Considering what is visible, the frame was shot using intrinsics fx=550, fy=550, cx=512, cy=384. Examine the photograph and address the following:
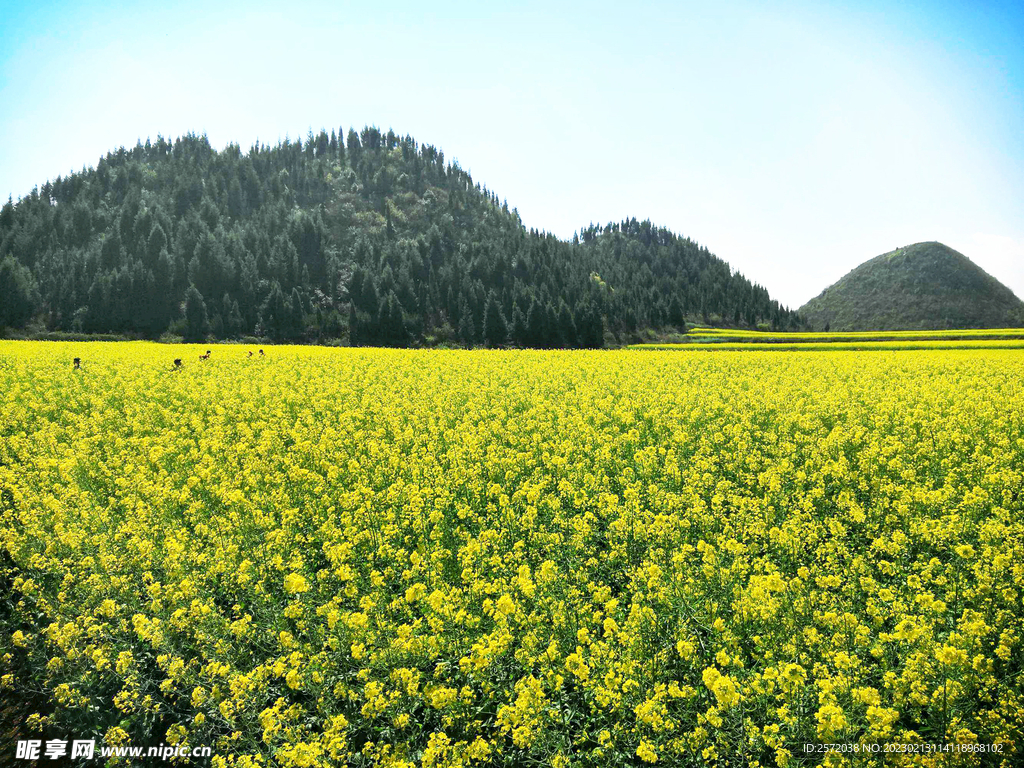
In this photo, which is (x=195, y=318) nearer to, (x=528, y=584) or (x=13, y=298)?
(x=13, y=298)

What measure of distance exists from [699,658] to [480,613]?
296 cm

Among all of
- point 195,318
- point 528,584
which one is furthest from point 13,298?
point 528,584

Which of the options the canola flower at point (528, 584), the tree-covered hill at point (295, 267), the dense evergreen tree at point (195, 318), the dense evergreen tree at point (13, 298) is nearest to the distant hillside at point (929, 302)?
the tree-covered hill at point (295, 267)

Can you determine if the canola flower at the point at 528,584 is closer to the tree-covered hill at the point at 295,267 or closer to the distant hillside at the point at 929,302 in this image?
the tree-covered hill at the point at 295,267

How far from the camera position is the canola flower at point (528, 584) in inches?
233

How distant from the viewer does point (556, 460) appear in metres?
12.8

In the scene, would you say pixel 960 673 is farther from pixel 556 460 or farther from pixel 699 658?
pixel 556 460

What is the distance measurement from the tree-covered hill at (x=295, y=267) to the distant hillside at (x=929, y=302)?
109ft

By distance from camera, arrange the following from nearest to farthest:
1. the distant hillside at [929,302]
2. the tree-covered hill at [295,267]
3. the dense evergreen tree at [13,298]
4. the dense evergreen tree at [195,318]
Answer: the dense evergreen tree at [13,298]
the dense evergreen tree at [195,318]
the tree-covered hill at [295,267]
the distant hillside at [929,302]

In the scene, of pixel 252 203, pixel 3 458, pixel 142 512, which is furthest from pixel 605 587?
pixel 252 203

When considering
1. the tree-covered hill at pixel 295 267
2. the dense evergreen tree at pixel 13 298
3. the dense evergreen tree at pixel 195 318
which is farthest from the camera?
the tree-covered hill at pixel 295 267

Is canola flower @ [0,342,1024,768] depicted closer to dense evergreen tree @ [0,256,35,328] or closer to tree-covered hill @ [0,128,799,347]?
tree-covered hill @ [0,128,799,347]

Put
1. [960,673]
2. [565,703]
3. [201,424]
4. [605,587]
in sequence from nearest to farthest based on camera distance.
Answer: [960,673] < [565,703] < [605,587] < [201,424]

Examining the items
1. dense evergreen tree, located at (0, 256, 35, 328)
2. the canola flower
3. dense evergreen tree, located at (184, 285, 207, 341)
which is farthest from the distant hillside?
dense evergreen tree, located at (0, 256, 35, 328)
